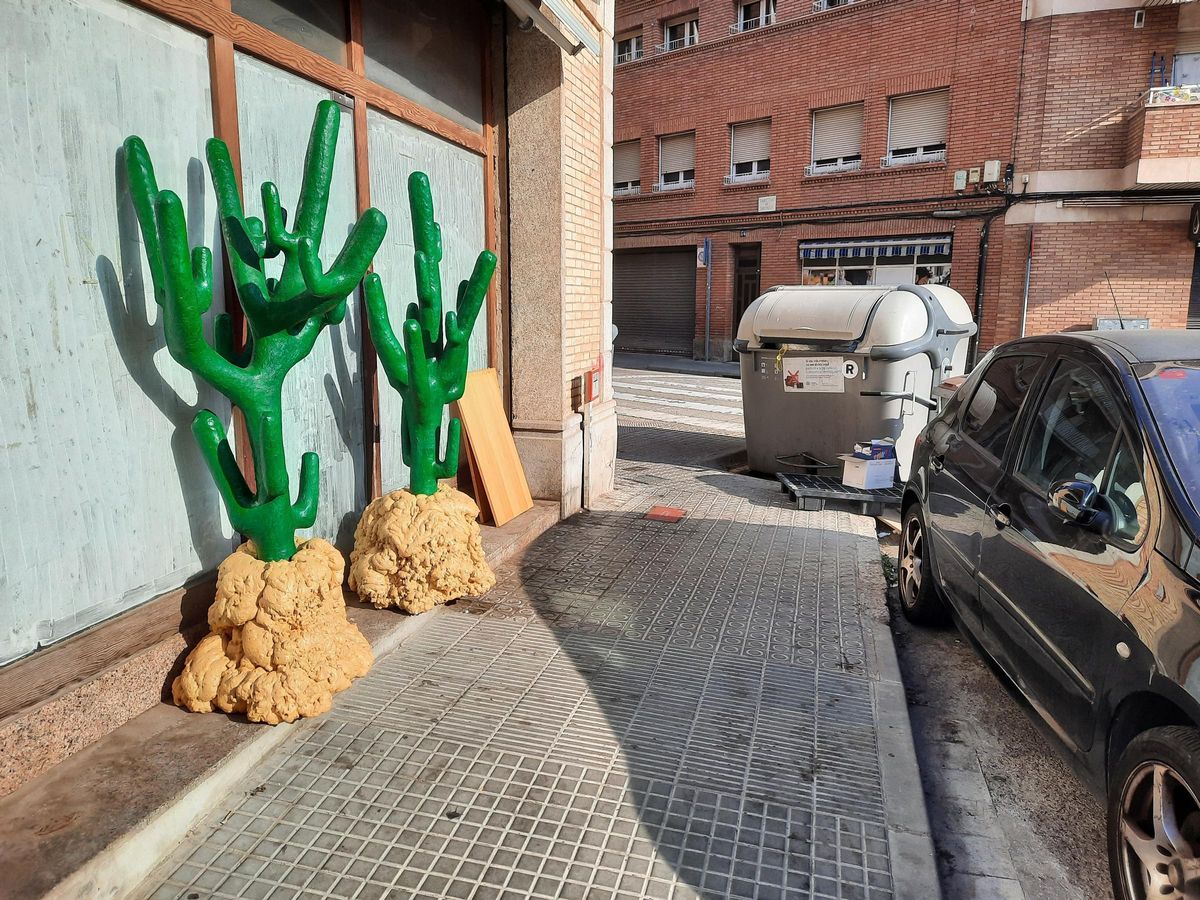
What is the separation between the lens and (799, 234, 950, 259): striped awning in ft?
57.9

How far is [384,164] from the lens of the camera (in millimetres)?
4676

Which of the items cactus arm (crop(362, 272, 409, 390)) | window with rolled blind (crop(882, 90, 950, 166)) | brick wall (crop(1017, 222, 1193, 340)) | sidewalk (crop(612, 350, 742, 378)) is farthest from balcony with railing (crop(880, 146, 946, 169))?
cactus arm (crop(362, 272, 409, 390))

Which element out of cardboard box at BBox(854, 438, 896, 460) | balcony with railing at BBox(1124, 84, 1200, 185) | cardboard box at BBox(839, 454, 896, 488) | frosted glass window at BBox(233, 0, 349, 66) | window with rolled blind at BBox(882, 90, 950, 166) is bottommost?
cardboard box at BBox(839, 454, 896, 488)

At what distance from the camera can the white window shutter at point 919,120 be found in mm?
17391

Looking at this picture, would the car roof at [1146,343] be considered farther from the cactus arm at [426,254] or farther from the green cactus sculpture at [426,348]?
the cactus arm at [426,254]

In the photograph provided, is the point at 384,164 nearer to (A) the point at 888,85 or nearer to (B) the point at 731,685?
(B) the point at 731,685

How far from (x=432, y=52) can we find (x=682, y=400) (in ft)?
32.4

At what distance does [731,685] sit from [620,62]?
74.6 ft

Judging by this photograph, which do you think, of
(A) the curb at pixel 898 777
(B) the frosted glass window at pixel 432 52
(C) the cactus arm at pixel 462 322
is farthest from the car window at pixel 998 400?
(B) the frosted glass window at pixel 432 52

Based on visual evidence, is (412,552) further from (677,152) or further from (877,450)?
(677,152)

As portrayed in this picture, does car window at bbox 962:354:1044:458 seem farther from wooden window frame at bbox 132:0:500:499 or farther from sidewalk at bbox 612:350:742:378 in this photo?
sidewalk at bbox 612:350:742:378

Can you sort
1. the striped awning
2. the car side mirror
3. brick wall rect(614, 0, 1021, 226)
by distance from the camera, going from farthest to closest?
the striped awning < brick wall rect(614, 0, 1021, 226) < the car side mirror

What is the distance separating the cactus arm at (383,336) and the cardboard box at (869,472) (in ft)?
14.7

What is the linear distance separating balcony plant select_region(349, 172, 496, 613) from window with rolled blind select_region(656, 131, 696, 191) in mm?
18813
